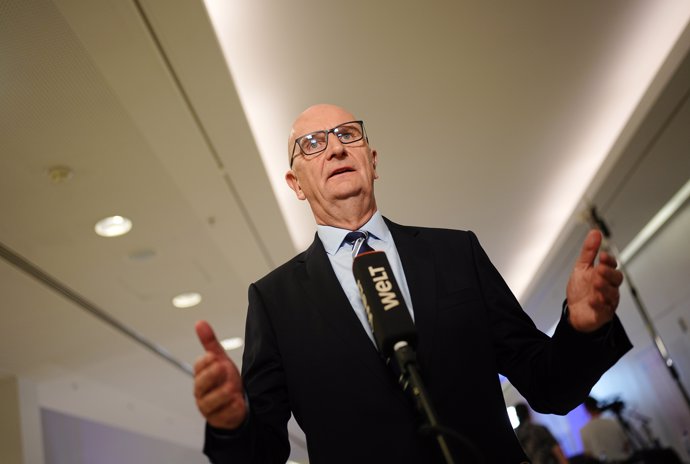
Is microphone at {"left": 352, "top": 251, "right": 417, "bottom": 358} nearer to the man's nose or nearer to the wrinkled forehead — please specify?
the man's nose

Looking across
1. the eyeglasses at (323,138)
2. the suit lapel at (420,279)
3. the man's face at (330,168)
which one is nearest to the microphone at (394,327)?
the suit lapel at (420,279)

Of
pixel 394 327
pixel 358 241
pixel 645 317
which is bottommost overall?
pixel 394 327

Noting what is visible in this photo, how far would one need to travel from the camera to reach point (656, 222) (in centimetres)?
605

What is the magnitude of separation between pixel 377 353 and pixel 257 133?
355cm

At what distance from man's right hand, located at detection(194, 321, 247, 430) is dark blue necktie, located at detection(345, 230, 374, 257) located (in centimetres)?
46

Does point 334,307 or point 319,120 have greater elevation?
point 319,120

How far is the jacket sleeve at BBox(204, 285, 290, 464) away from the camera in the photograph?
3.56 feet

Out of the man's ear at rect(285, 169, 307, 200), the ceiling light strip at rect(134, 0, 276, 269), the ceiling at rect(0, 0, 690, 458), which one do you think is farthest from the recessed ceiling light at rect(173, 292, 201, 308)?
the man's ear at rect(285, 169, 307, 200)

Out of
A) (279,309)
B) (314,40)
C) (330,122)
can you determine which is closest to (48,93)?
(314,40)

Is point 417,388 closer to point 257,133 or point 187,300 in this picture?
point 257,133

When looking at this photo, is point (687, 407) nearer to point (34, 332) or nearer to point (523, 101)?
point (523, 101)

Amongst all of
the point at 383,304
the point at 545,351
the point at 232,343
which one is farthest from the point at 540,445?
the point at 383,304

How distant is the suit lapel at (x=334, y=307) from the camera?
125cm

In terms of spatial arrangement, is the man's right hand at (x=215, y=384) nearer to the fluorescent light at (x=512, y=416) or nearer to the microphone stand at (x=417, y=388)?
the microphone stand at (x=417, y=388)
